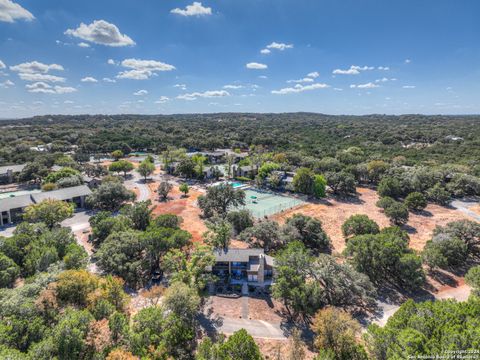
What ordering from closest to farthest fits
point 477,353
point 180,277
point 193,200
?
point 477,353, point 180,277, point 193,200

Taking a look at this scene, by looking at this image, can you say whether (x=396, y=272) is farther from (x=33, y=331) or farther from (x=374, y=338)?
(x=33, y=331)

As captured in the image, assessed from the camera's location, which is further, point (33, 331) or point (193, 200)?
point (193, 200)

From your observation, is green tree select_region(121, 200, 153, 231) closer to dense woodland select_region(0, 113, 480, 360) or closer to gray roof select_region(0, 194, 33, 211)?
dense woodland select_region(0, 113, 480, 360)

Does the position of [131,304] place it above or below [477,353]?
below

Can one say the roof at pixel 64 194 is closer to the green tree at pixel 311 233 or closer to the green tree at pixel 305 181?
the green tree at pixel 311 233

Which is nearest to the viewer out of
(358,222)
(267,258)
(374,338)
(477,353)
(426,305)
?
(477,353)

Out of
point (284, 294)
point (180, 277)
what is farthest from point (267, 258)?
point (180, 277)

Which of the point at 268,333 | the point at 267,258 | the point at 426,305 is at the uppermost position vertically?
the point at 426,305
